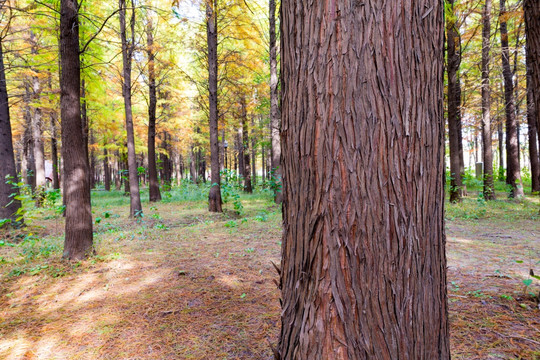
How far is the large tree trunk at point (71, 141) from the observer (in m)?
4.38

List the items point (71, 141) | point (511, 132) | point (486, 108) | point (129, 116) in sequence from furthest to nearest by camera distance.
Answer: point (511, 132)
point (486, 108)
point (129, 116)
point (71, 141)

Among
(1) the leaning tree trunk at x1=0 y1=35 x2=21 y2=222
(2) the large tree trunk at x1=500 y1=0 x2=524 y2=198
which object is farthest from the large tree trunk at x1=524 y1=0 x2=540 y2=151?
(1) the leaning tree trunk at x1=0 y1=35 x2=21 y2=222

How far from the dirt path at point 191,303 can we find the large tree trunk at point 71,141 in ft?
1.36

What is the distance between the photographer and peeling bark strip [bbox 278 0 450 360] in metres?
1.17

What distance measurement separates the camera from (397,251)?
1.18 metres

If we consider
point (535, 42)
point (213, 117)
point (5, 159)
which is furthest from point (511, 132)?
point (5, 159)

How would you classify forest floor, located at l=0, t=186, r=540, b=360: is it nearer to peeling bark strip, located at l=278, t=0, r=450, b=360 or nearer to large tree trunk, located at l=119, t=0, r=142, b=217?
peeling bark strip, located at l=278, t=0, r=450, b=360

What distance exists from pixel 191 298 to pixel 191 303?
118 millimetres

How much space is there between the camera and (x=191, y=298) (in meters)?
3.08

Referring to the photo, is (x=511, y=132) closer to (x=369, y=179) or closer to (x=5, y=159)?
(x=369, y=179)

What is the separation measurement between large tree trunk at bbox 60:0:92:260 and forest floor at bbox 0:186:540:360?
40 cm

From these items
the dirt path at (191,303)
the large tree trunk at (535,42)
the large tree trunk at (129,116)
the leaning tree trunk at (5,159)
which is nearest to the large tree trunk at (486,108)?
the dirt path at (191,303)

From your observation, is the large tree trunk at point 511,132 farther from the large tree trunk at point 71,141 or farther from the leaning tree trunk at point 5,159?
the leaning tree trunk at point 5,159

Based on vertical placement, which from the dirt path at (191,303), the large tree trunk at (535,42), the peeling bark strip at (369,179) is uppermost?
the large tree trunk at (535,42)
